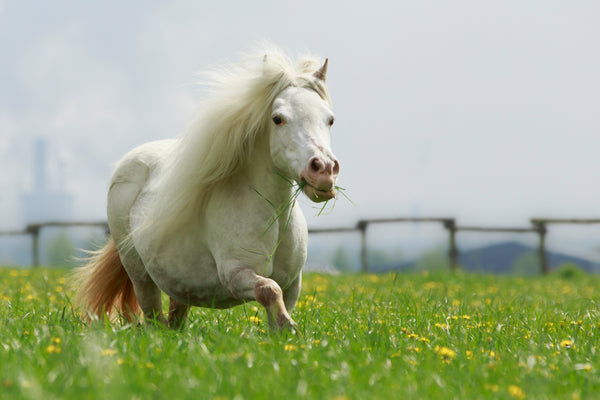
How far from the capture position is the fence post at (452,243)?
577 inches

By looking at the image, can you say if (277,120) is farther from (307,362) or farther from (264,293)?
(307,362)

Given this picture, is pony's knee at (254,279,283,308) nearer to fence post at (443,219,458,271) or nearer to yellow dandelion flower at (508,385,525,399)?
yellow dandelion flower at (508,385,525,399)

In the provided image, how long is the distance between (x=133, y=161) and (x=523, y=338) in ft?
9.49

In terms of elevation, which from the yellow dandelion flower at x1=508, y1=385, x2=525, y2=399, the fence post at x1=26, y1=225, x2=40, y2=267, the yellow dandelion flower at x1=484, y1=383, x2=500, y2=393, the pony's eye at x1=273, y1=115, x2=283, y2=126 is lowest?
the fence post at x1=26, y1=225, x2=40, y2=267

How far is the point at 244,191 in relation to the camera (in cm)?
353

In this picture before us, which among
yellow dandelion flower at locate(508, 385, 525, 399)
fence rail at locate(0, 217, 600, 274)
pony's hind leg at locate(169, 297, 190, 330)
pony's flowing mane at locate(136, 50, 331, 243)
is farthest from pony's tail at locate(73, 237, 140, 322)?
fence rail at locate(0, 217, 600, 274)

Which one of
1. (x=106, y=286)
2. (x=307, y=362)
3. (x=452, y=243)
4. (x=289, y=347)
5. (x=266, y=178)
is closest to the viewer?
(x=307, y=362)

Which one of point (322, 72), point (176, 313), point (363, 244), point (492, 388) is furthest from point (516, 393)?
point (363, 244)

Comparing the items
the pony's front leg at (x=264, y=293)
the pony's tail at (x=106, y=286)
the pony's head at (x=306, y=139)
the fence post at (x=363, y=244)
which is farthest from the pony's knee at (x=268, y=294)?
the fence post at (x=363, y=244)

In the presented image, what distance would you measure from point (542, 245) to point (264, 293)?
1319 cm

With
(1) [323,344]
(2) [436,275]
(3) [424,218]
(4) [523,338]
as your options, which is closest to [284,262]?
(1) [323,344]

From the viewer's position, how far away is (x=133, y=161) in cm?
446

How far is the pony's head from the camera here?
2.99m

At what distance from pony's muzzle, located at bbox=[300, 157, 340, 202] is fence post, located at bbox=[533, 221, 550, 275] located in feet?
42.8
